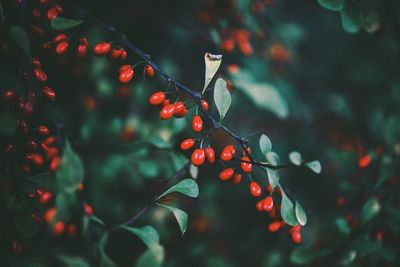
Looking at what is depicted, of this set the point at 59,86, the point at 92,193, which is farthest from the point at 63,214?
the point at 59,86

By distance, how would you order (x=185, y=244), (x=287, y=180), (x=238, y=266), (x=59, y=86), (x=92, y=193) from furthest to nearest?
(x=287, y=180), (x=185, y=244), (x=238, y=266), (x=59, y=86), (x=92, y=193)

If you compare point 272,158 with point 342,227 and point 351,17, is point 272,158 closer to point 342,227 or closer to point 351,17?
point 342,227

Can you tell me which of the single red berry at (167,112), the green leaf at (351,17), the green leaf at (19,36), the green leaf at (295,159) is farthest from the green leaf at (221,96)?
the green leaf at (351,17)

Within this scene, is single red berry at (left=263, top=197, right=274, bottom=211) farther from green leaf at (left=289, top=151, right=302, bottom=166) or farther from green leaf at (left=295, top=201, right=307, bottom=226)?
green leaf at (left=289, top=151, right=302, bottom=166)

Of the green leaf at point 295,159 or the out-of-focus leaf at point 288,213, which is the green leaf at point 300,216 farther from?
the green leaf at point 295,159

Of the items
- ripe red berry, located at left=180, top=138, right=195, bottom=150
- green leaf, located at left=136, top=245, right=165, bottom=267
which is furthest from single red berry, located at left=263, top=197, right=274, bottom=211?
green leaf, located at left=136, top=245, right=165, bottom=267

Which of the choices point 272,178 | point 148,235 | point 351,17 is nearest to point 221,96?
point 272,178

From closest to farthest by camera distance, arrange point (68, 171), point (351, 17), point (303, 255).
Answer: point (68, 171) < point (351, 17) < point (303, 255)

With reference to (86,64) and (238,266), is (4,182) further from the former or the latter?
(238,266)
